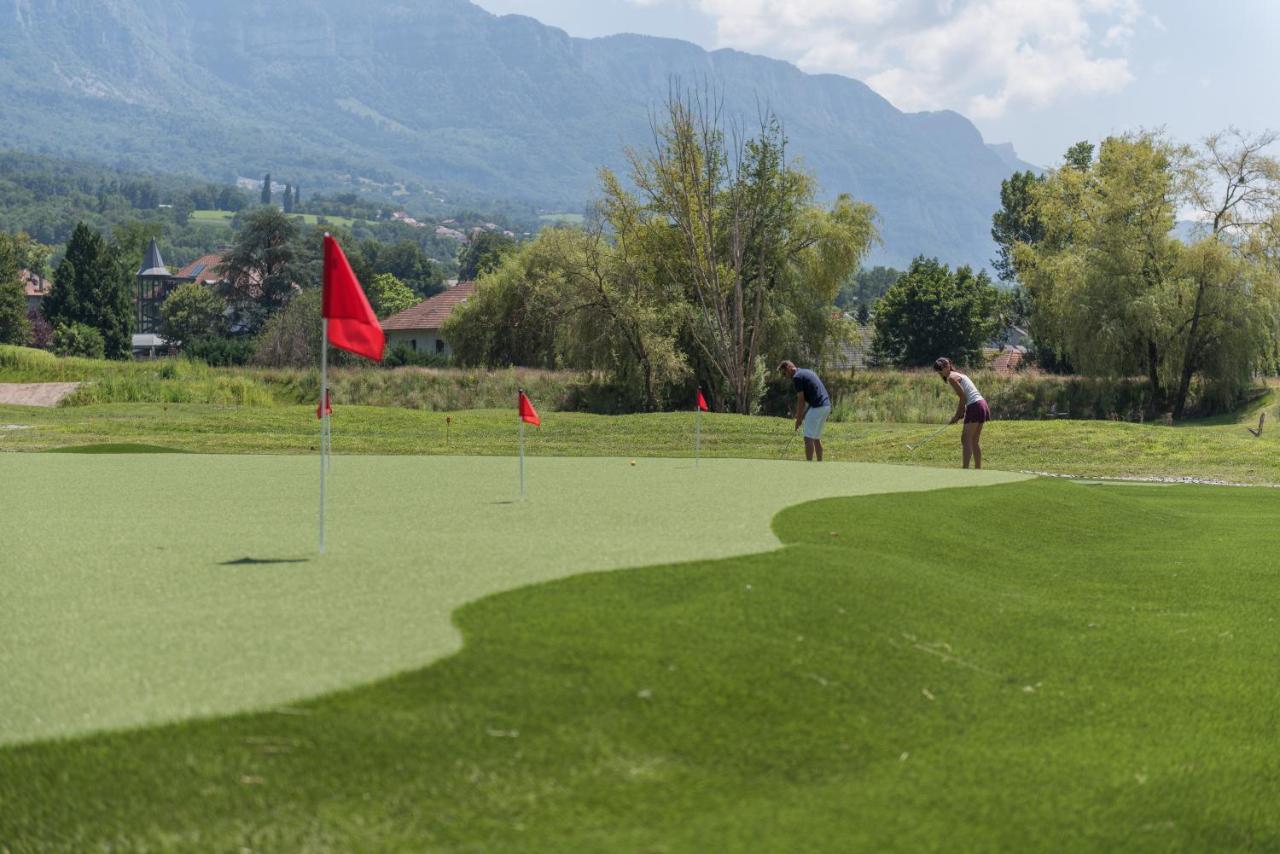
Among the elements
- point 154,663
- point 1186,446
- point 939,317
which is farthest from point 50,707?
point 939,317

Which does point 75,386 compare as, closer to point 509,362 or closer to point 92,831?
point 509,362

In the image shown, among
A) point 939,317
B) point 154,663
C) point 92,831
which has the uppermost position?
point 939,317

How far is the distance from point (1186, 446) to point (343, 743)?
107ft

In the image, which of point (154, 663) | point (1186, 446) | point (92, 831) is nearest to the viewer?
point (92, 831)

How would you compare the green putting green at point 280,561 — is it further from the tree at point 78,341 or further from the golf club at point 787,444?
the tree at point 78,341

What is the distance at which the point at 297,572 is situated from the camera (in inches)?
379

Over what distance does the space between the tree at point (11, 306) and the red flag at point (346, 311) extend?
104 metres

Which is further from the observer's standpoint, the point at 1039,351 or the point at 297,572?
the point at 1039,351

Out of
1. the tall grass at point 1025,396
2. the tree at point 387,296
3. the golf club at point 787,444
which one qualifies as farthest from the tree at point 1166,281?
the tree at point 387,296

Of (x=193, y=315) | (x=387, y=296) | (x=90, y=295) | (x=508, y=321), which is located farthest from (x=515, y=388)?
(x=387, y=296)

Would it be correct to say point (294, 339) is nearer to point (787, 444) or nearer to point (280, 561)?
point (787, 444)

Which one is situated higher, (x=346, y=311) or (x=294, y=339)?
(x=294, y=339)

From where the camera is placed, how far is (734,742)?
7016mm

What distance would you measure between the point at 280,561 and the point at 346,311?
1995 millimetres
